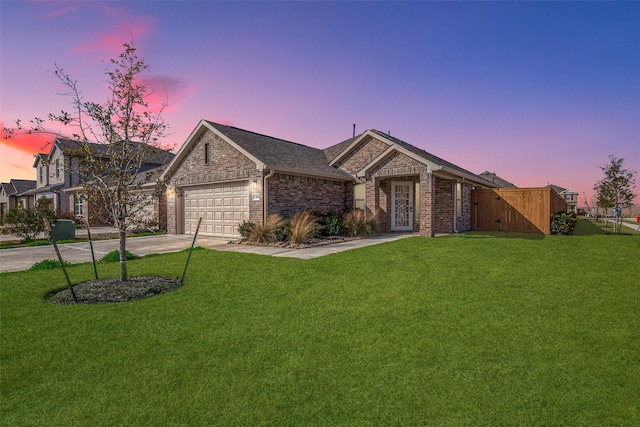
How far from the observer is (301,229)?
12312 millimetres

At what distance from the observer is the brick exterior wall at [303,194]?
47.0ft

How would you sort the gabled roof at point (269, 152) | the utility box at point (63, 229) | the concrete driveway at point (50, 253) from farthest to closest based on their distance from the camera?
1. the utility box at point (63, 229)
2. the gabled roof at point (269, 152)
3. the concrete driveway at point (50, 253)

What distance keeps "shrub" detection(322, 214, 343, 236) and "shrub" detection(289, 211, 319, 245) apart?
1.22 metres

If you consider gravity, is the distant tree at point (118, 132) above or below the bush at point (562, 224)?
above

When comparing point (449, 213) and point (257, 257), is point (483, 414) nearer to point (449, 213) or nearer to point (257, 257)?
point (257, 257)

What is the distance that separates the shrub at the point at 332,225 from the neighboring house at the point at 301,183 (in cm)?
122

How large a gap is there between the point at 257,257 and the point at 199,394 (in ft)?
22.2

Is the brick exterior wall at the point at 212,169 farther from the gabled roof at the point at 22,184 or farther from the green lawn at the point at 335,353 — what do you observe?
the gabled roof at the point at 22,184

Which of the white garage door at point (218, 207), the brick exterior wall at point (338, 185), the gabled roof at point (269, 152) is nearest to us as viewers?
the brick exterior wall at point (338, 185)

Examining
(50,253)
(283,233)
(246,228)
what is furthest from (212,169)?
(50,253)

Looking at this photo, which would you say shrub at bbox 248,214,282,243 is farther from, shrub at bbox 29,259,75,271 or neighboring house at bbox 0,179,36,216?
neighboring house at bbox 0,179,36,216

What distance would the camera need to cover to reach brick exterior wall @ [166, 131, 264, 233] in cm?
1433

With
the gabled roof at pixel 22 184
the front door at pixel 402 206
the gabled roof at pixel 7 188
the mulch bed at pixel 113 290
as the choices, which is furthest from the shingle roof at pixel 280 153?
the gabled roof at pixel 7 188

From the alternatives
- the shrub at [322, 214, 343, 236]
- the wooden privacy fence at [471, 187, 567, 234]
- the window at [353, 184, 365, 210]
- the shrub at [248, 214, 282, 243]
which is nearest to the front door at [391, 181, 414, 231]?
the window at [353, 184, 365, 210]
